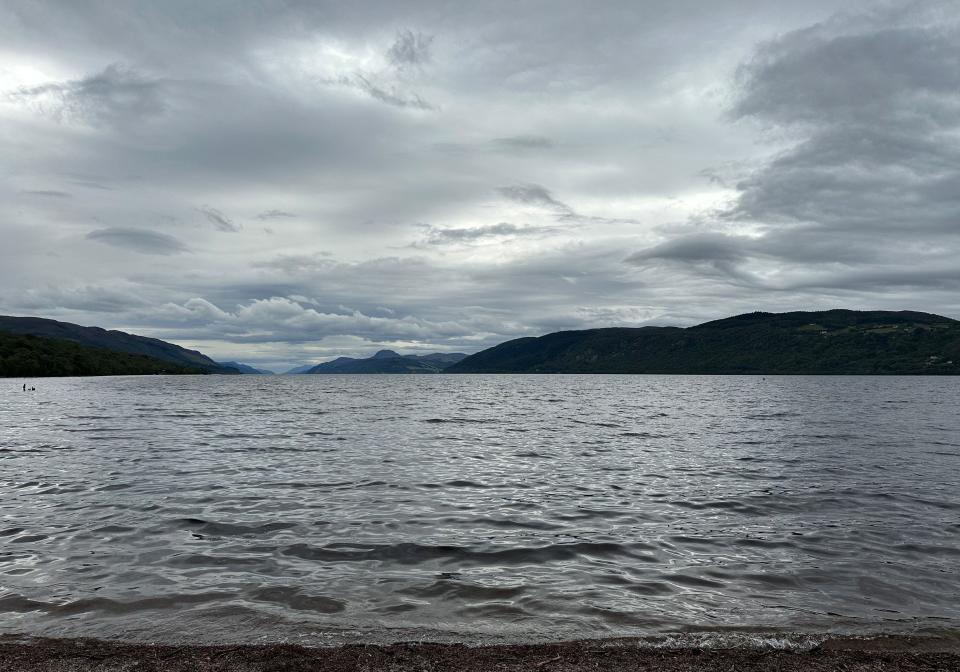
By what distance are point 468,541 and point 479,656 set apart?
8.05 m

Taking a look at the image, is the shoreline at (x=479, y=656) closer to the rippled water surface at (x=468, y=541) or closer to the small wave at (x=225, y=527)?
the rippled water surface at (x=468, y=541)

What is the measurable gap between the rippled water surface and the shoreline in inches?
30.5

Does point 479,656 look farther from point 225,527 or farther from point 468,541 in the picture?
point 225,527

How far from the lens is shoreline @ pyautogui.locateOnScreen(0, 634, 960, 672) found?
884 centimetres

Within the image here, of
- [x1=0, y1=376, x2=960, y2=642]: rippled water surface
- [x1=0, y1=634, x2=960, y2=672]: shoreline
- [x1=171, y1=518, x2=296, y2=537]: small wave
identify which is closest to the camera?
[x1=0, y1=634, x2=960, y2=672]: shoreline

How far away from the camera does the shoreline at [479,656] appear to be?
8836 mm

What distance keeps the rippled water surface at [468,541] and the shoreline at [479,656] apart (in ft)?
2.54

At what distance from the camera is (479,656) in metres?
9.31

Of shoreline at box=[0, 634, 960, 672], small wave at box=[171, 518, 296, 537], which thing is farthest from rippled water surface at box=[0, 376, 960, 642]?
shoreline at box=[0, 634, 960, 672]

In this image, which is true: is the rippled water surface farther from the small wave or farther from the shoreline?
the shoreline

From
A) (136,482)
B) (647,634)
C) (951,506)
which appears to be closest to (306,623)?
(647,634)

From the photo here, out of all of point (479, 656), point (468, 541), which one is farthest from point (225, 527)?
point (479, 656)

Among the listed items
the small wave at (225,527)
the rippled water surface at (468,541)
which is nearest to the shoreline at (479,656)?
the rippled water surface at (468,541)

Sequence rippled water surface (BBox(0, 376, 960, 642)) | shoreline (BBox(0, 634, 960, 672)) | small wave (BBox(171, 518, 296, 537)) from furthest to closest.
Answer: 1. small wave (BBox(171, 518, 296, 537))
2. rippled water surface (BBox(0, 376, 960, 642))
3. shoreline (BBox(0, 634, 960, 672))
